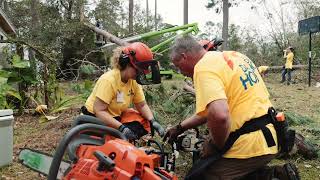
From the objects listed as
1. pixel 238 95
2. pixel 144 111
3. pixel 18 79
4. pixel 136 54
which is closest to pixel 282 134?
pixel 238 95

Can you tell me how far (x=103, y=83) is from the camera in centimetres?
417

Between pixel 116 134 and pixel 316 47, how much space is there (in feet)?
79.0

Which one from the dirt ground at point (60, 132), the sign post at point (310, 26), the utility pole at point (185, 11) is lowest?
the dirt ground at point (60, 132)

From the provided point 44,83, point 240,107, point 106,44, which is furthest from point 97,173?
Result: point 106,44

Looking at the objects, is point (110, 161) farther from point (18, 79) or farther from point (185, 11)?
point (185, 11)

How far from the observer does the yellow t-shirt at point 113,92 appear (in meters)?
4.14

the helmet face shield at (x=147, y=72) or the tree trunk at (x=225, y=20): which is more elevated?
the tree trunk at (x=225, y=20)

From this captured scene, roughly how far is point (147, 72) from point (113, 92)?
0.39 m

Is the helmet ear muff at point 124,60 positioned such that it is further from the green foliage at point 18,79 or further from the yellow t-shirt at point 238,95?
the green foliage at point 18,79

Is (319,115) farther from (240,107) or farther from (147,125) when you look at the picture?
(240,107)

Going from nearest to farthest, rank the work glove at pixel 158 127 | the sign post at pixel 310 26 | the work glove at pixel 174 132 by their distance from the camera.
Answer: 1. the work glove at pixel 174 132
2. the work glove at pixel 158 127
3. the sign post at pixel 310 26

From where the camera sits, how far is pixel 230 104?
9.73 feet

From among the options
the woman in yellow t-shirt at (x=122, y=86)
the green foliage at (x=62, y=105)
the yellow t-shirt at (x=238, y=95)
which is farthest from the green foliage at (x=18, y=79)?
the yellow t-shirt at (x=238, y=95)

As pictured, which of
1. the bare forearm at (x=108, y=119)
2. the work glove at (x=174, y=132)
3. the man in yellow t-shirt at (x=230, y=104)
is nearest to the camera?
the man in yellow t-shirt at (x=230, y=104)
